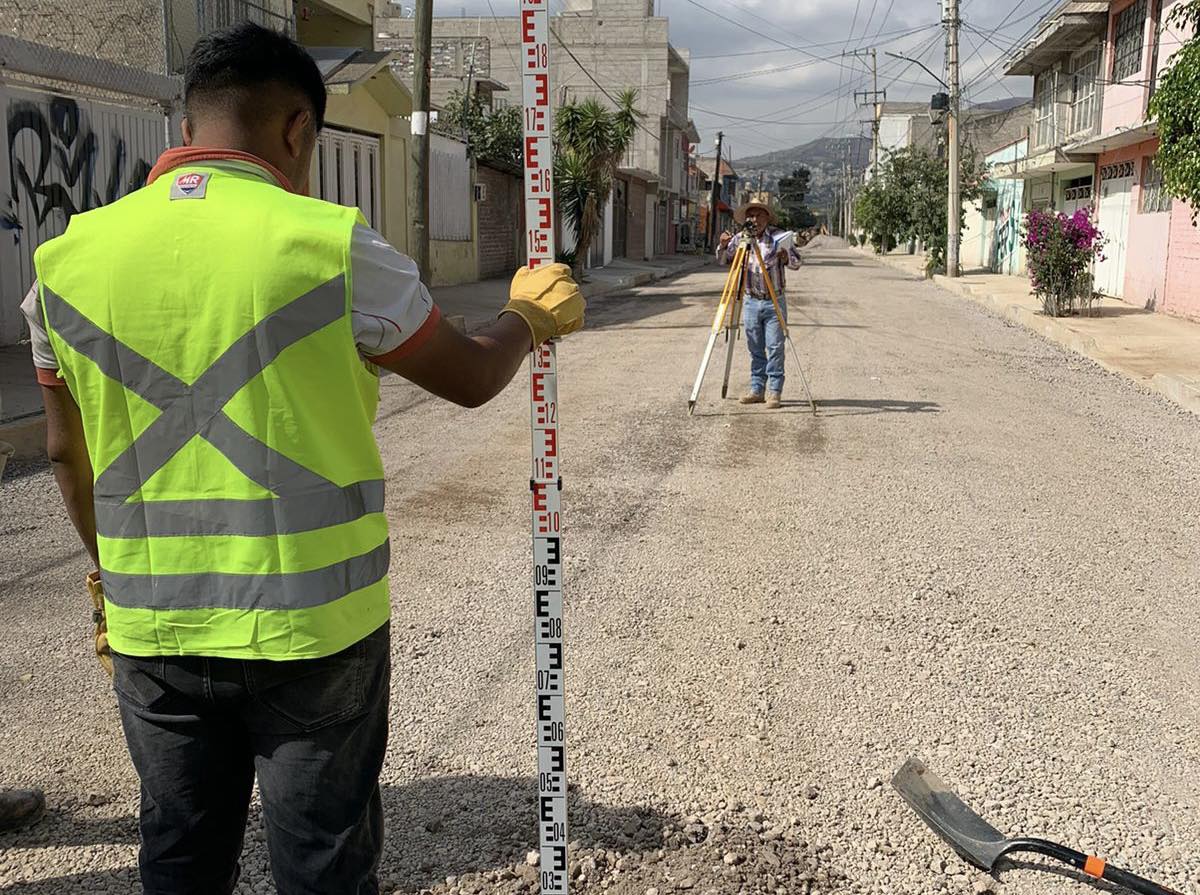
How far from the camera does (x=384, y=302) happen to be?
5.87 feet

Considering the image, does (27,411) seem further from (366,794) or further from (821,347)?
(821,347)

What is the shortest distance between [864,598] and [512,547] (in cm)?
178

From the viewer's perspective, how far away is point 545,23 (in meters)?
2.43

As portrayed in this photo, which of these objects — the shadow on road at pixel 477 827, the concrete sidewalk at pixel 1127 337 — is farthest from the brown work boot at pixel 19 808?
the concrete sidewalk at pixel 1127 337

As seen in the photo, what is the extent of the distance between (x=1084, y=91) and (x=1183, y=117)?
21.1 meters

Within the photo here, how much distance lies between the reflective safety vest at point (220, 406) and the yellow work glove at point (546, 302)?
426mm

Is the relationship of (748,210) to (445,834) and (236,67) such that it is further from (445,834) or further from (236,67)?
(236,67)

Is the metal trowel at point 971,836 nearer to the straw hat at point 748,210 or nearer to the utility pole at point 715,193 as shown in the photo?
the straw hat at point 748,210

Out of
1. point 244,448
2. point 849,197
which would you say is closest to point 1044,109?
point 244,448

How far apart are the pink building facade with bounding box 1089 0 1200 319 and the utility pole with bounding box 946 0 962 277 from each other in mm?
5060

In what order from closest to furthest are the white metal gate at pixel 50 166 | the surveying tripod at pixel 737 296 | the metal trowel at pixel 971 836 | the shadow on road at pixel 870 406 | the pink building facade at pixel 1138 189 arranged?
1. the metal trowel at pixel 971 836
2. the surveying tripod at pixel 737 296
3. the shadow on road at pixel 870 406
4. the white metal gate at pixel 50 166
5. the pink building facade at pixel 1138 189

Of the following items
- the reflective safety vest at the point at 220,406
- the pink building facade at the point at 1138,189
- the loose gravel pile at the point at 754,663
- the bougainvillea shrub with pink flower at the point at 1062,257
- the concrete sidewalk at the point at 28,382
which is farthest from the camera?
the pink building facade at the point at 1138,189

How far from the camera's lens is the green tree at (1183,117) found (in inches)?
396

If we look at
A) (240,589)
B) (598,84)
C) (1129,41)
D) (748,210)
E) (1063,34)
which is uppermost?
(598,84)
